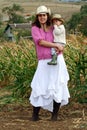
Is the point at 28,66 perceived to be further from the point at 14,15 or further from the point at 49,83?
the point at 14,15

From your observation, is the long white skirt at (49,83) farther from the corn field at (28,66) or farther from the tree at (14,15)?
the tree at (14,15)

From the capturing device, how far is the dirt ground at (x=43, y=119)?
576cm

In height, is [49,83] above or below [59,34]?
below

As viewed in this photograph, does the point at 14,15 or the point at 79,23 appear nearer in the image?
the point at 79,23

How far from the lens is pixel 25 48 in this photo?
868cm

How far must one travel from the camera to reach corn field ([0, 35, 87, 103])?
24.4 ft

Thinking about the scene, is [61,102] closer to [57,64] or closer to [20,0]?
[57,64]

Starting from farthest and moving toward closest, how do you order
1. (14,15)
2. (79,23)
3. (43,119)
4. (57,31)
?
(14,15)
(79,23)
(43,119)
(57,31)

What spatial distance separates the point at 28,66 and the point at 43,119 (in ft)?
6.27

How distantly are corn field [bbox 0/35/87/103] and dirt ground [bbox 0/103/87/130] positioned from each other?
41cm

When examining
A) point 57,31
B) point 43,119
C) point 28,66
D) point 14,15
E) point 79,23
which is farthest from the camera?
point 14,15

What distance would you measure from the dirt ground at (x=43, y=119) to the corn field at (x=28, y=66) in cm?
41

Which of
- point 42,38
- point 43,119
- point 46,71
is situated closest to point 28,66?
point 43,119

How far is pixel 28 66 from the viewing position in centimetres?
808
